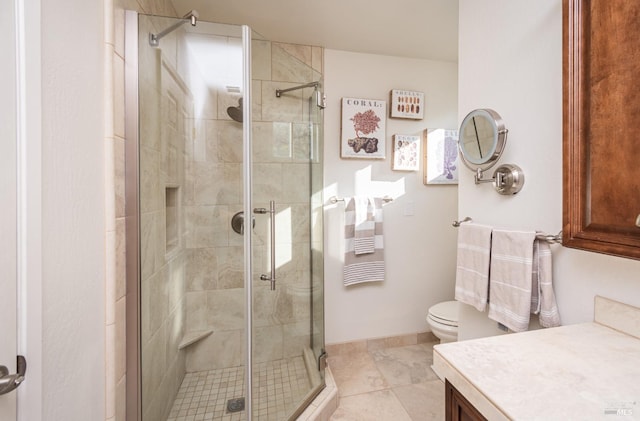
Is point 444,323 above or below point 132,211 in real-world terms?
below

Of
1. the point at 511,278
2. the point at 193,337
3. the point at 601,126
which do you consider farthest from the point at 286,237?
the point at 601,126

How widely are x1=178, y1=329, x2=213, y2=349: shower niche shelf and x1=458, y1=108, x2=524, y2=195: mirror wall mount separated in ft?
5.18

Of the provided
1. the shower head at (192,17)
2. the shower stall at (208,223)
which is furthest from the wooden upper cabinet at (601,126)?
the shower head at (192,17)

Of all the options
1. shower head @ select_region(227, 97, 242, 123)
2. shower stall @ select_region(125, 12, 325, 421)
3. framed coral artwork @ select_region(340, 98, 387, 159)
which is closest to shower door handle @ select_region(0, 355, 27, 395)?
shower stall @ select_region(125, 12, 325, 421)

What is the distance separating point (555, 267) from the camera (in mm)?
1040

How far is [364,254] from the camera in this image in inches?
86.6

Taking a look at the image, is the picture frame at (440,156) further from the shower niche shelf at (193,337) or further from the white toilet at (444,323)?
the shower niche shelf at (193,337)

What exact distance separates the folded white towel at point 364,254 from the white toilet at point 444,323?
1.53ft

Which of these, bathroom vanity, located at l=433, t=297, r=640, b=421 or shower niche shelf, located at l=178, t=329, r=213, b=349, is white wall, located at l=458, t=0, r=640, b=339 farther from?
shower niche shelf, located at l=178, t=329, r=213, b=349

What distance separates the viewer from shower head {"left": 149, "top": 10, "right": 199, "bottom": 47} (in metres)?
1.18

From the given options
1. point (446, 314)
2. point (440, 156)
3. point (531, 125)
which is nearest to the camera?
point (531, 125)

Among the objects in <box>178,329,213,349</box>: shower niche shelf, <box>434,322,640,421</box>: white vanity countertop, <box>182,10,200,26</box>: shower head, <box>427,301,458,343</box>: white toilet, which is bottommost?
<box>427,301,458,343</box>: white toilet

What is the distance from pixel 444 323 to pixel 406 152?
1.33 metres

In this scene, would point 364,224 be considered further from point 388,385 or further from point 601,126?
point 601,126
